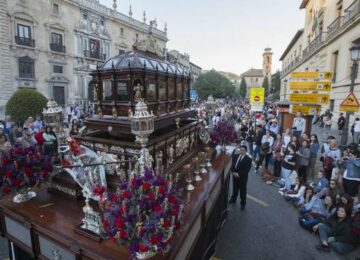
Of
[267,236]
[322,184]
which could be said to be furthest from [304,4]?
[267,236]

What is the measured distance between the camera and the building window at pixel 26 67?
23.1m

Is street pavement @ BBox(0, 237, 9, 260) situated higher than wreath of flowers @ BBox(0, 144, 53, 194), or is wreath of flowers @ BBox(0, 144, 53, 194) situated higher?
wreath of flowers @ BBox(0, 144, 53, 194)

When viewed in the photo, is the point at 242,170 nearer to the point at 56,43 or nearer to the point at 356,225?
the point at 356,225

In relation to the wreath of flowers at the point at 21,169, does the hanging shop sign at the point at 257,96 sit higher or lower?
higher

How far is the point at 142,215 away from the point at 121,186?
1.53 feet

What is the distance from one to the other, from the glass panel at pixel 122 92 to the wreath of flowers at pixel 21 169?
1.93 metres

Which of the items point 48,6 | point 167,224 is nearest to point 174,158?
point 167,224

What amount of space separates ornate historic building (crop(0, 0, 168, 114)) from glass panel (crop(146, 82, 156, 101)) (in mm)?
19729

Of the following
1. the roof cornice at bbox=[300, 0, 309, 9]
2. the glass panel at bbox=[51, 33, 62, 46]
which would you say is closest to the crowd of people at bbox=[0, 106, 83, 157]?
the glass panel at bbox=[51, 33, 62, 46]

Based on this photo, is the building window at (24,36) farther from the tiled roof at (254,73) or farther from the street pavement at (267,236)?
the tiled roof at (254,73)

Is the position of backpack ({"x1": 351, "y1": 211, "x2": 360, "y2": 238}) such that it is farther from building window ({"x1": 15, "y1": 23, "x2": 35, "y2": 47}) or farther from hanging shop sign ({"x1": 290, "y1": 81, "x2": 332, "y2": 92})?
building window ({"x1": 15, "y1": 23, "x2": 35, "y2": 47})

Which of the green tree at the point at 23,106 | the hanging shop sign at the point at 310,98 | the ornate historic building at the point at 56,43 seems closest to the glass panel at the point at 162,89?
the hanging shop sign at the point at 310,98

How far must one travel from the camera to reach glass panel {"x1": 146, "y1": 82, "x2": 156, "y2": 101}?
16.1 feet

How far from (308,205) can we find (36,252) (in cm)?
641
